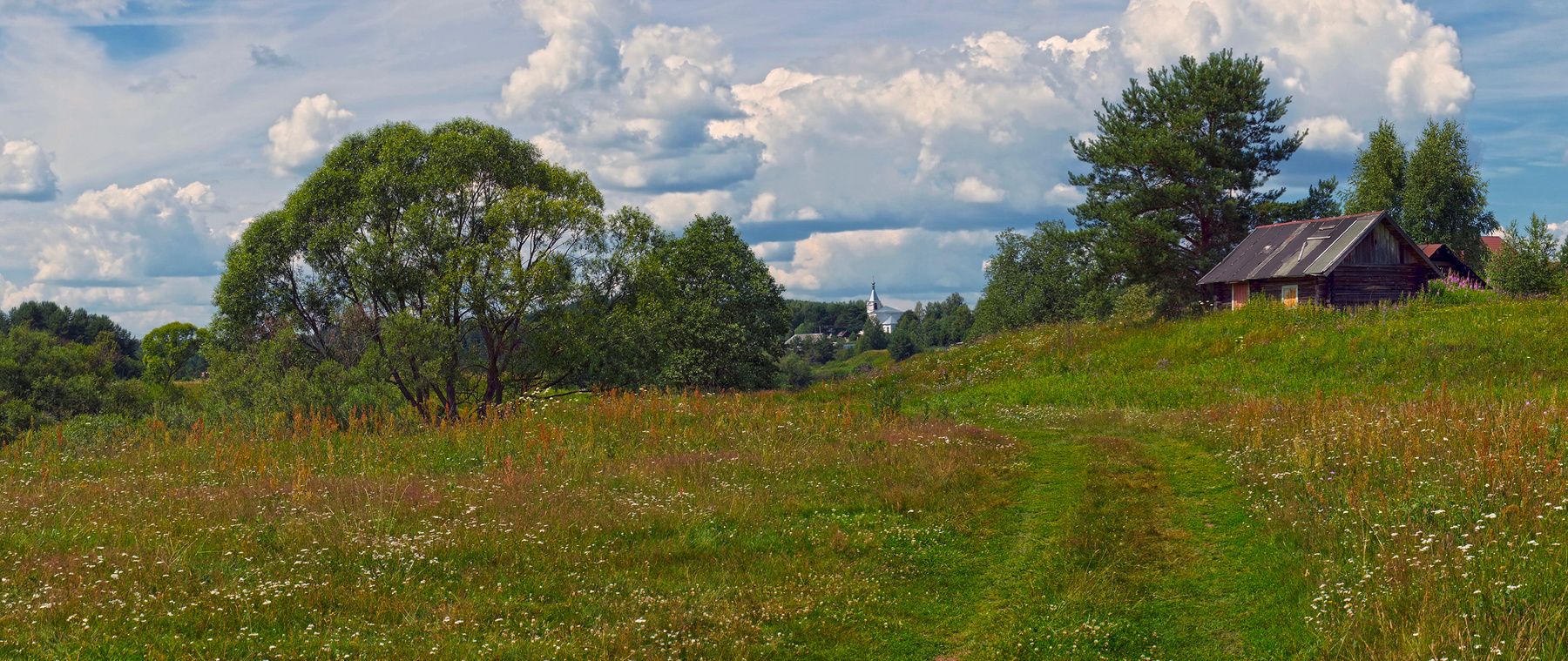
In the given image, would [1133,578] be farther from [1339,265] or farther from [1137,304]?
[1137,304]

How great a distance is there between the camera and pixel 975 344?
36688 mm

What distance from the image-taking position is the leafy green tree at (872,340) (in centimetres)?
18725

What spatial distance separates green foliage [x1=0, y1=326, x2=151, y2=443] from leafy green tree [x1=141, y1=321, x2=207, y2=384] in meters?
9.03

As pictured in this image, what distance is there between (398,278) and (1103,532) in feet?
66.7

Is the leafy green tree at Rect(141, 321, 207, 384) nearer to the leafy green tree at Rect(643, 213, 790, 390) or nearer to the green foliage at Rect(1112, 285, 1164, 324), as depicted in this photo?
the leafy green tree at Rect(643, 213, 790, 390)

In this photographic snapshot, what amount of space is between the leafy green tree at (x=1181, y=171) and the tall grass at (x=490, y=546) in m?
30.7

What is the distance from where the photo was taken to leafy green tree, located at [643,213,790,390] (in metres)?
42.4

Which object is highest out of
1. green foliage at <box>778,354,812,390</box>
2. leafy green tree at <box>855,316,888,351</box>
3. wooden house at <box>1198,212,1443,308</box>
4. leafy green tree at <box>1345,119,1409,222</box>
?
leafy green tree at <box>1345,119,1409,222</box>

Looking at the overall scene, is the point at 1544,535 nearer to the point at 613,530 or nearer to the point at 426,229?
the point at 613,530

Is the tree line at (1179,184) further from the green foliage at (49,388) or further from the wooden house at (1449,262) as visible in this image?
the green foliage at (49,388)

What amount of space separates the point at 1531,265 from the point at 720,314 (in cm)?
3414

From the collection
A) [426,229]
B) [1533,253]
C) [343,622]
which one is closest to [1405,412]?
[343,622]

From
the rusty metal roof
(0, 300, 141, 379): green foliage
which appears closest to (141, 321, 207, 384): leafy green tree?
(0, 300, 141, 379): green foliage

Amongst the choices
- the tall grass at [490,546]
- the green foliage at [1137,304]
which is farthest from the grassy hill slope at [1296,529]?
the green foliage at [1137,304]
